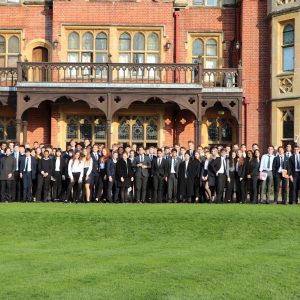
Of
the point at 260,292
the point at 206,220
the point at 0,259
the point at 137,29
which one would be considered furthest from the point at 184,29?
the point at 260,292

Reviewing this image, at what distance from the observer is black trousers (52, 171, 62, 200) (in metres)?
23.0

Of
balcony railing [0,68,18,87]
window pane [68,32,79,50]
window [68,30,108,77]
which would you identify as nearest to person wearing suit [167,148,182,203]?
window [68,30,108,77]

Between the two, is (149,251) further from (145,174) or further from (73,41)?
(73,41)

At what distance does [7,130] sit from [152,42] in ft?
20.8

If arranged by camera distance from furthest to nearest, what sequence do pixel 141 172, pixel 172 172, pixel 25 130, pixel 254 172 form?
1. pixel 25 130
2. pixel 172 172
3. pixel 141 172
4. pixel 254 172

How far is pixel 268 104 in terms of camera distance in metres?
29.5

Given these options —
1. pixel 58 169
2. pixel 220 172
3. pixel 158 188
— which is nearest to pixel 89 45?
pixel 58 169

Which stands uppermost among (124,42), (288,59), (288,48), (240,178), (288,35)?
(288,35)

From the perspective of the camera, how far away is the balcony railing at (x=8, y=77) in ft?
94.7

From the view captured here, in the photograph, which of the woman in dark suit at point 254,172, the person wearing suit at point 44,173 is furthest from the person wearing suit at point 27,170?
the woman in dark suit at point 254,172

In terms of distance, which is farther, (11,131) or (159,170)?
(11,131)

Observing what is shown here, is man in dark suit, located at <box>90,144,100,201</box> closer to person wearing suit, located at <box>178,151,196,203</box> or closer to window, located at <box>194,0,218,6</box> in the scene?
person wearing suit, located at <box>178,151,196,203</box>

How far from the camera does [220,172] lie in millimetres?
22469

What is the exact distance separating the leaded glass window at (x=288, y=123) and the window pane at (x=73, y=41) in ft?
26.2
